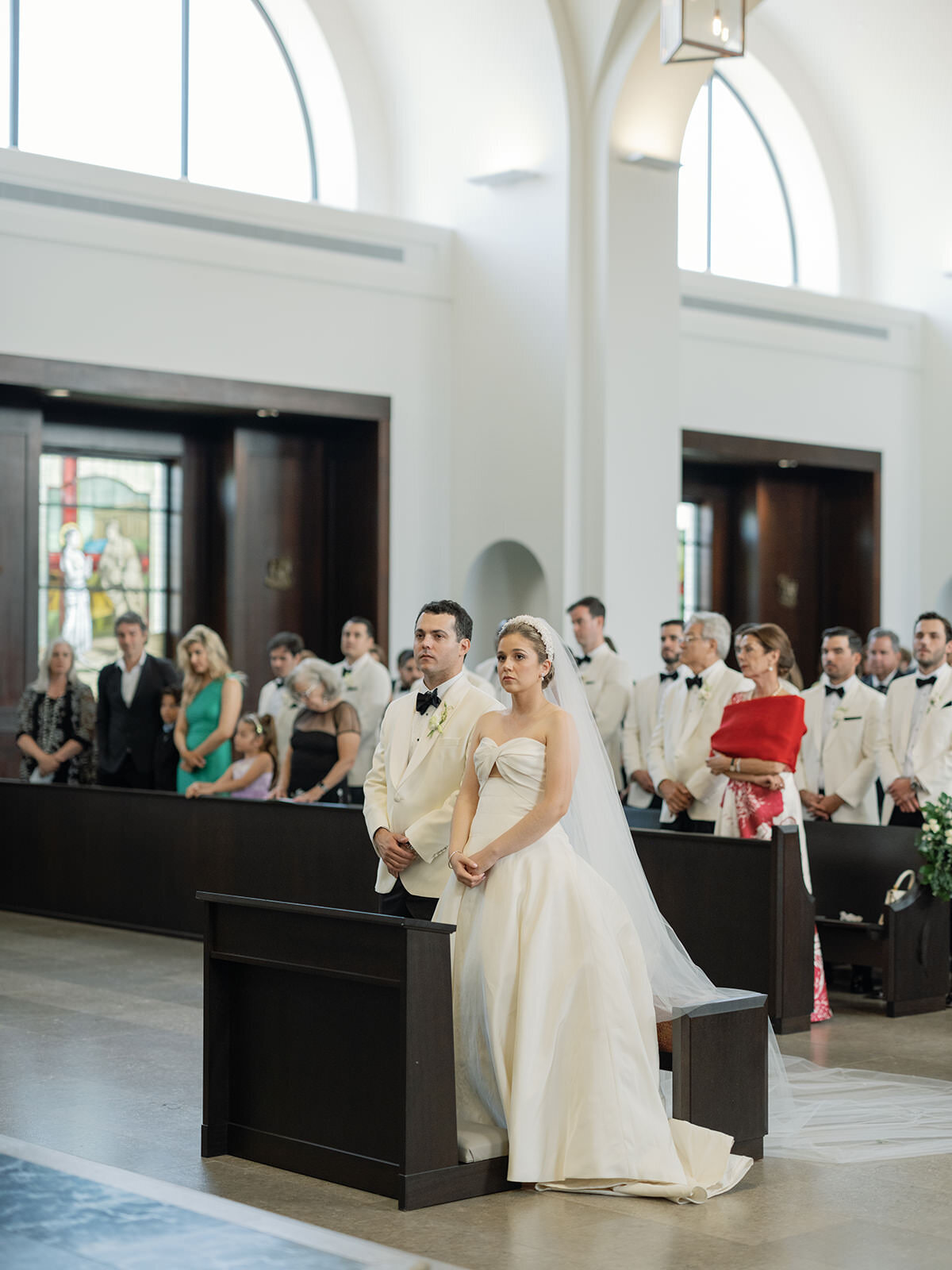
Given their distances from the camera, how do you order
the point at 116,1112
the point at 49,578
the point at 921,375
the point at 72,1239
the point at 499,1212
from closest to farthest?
the point at 72,1239, the point at 499,1212, the point at 116,1112, the point at 49,578, the point at 921,375

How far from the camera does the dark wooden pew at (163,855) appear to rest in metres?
8.68

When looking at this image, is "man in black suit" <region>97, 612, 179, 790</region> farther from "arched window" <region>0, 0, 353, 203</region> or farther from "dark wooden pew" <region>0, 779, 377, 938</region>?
"arched window" <region>0, 0, 353, 203</region>

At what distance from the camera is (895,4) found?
50.3 ft

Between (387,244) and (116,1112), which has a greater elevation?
(387,244)

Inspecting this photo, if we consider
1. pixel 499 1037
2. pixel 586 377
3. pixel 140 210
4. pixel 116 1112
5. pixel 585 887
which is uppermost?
pixel 140 210

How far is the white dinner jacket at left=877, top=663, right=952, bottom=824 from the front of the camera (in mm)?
8164

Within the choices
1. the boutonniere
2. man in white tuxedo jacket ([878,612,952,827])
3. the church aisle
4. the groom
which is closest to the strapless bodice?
the groom

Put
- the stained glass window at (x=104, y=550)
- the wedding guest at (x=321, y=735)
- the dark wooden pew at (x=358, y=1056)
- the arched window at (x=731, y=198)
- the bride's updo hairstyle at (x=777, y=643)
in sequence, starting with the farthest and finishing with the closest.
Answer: the arched window at (x=731, y=198), the stained glass window at (x=104, y=550), the wedding guest at (x=321, y=735), the bride's updo hairstyle at (x=777, y=643), the dark wooden pew at (x=358, y=1056)

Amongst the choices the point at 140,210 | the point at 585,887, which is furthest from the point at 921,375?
the point at 585,887

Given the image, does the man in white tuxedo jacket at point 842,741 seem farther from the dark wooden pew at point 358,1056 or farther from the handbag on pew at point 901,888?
the dark wooden pew at point 358,1056

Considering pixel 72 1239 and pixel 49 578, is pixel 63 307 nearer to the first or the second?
pixel 49 578

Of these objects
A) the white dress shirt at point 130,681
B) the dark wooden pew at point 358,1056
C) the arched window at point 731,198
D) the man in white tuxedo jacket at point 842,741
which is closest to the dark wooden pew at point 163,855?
the white dress shirt at point 130,681

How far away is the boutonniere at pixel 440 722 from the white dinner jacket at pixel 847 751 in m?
3.46

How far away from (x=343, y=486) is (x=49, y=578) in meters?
2.53
